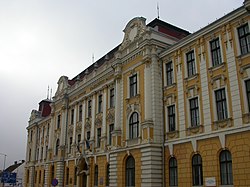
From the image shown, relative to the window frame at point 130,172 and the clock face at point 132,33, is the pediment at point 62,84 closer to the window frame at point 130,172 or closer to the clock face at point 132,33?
the clock face at point 132,33

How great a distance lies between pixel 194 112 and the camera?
23.7 m

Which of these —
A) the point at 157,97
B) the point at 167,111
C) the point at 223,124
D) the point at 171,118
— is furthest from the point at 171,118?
the point at 223,124

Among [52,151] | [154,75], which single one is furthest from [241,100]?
[52,151]

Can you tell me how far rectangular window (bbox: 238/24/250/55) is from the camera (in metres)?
20.8

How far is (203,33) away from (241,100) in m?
6.18

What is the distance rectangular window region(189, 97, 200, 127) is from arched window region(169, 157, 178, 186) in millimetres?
3268

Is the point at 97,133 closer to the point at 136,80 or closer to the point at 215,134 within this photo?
the point at 136,80

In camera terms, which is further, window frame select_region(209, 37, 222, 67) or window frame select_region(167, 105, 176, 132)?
window frame select_region(167, 105, 176, 132)

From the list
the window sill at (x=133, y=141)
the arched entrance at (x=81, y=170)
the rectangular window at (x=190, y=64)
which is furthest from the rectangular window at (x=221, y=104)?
the arched entrance at (x=81, y=170)

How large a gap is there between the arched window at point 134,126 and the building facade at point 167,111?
9 centimetres

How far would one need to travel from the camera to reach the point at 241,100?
66.2 feet

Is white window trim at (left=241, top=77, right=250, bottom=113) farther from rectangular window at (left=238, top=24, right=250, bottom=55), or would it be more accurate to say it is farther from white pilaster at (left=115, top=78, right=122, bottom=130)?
white pilaster at (left=115, top=78, right=122, bottom=130)

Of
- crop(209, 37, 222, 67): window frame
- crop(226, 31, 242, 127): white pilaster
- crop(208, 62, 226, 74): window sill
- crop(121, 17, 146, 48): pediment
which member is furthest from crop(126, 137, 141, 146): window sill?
crop(121, 17, 146, 48): pediment

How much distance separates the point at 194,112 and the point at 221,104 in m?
2.53
